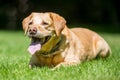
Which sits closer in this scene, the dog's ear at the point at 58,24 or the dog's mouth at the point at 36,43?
the dog's mouth at the point at 36,43

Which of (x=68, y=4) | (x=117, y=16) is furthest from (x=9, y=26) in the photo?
(x=117, y=16)

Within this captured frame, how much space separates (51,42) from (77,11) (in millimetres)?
18810

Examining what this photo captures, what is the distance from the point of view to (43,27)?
7613 mm

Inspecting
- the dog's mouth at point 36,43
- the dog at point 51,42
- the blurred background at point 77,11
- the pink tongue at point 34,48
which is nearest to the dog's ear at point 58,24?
the dog at point 51,42

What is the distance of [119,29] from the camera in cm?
2327

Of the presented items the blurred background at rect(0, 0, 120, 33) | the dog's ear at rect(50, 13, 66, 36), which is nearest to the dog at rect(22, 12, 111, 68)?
the dog's ear at rect(50, 13, 66, 36)

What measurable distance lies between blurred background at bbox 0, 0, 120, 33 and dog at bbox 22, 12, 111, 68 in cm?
1528

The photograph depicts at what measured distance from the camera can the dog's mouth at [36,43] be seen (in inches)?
295

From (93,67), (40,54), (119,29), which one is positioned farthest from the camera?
(119,29)

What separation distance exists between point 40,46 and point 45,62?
57 cm

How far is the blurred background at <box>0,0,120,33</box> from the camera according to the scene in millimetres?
24188

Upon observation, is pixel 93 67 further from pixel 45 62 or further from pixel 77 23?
pixel 77 23

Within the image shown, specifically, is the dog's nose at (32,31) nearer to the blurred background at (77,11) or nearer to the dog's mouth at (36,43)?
the dog's mouth at (36,43)

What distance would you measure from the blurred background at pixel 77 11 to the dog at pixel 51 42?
15.3 metres
